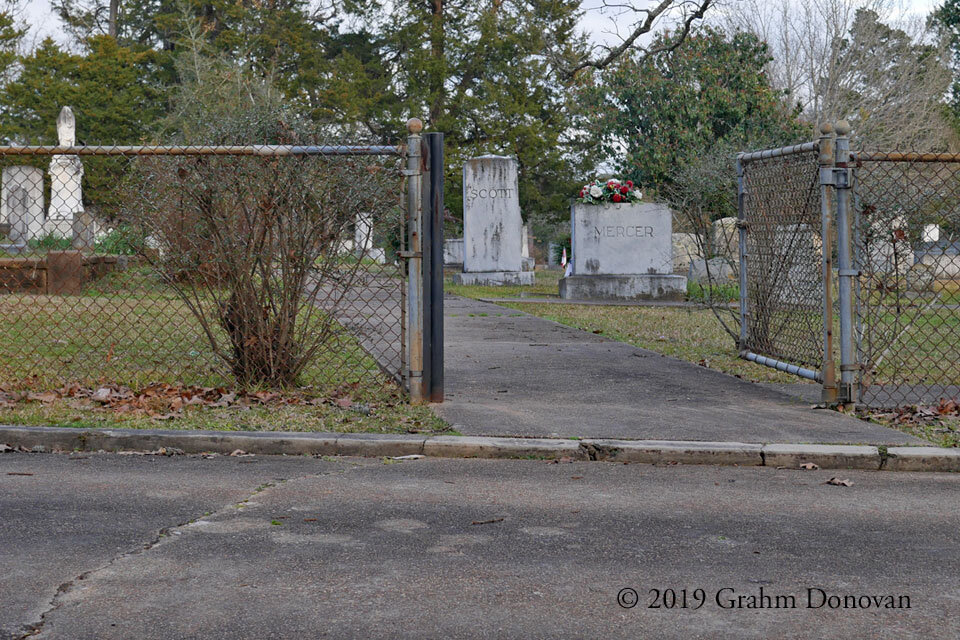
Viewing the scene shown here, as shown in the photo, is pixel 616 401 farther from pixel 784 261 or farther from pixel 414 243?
pixel 784 261

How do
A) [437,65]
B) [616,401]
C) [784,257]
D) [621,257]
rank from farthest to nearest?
[437,65], [621,257], [784,257], [616,401]

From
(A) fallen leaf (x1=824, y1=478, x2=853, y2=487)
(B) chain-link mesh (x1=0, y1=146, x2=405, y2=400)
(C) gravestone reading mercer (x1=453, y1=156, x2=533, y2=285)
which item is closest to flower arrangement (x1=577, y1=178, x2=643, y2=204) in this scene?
(C) gravestone reading mercer (x1=453, y1=156, x2=533, y2=285)

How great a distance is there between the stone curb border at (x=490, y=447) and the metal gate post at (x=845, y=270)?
4.35 ft

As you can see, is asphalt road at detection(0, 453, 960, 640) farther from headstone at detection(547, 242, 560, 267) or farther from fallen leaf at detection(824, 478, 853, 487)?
headstone at detection(547, 242, 560, 267)

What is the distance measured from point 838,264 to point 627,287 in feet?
44.3

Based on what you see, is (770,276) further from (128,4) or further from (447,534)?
(128,4)

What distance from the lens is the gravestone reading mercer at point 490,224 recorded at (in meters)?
25.0

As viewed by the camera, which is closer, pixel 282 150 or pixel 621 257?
pixel 282 150

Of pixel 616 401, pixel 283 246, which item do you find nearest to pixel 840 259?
pixel 616 401

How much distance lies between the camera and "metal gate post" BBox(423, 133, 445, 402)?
6762 mm

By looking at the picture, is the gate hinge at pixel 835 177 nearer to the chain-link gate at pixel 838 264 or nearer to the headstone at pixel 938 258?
the chain-link gate at pixel 838 264

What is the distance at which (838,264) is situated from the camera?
22.8 ft

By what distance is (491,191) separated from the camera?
82.7 feet

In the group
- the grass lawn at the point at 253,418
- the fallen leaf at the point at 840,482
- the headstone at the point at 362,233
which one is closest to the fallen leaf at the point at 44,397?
the grass lawn at the point at 253,418
